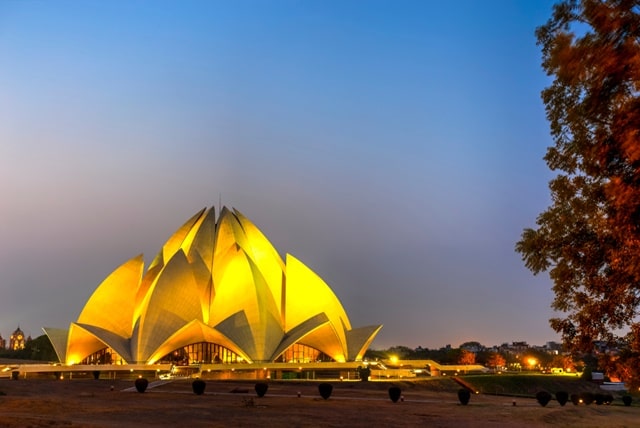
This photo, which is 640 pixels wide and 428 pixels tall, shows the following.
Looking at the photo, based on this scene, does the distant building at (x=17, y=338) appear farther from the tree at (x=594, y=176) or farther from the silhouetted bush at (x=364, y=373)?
the tree at (x=594, y=176)

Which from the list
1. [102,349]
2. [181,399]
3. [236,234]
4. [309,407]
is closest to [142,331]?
[102,349]

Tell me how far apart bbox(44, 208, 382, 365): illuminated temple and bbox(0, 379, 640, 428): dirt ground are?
1439 centimetres

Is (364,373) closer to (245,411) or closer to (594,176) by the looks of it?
(245,411)

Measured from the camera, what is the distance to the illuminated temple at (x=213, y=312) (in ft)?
162

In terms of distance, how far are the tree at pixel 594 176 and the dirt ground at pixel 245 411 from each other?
415 inches

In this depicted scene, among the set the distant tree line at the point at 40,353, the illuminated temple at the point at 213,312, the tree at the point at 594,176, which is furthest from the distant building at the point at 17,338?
the tree at the point at 594,176

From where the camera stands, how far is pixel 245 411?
2180 centimetres

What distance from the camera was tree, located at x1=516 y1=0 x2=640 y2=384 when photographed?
8211 millimetres

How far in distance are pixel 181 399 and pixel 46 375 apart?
2370 cm

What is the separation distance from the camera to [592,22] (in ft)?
28.4

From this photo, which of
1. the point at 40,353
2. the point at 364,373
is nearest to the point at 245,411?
the point at 364,373

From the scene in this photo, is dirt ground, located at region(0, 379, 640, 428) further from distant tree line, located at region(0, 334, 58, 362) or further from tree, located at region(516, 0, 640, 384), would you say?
distant tree line, located at region(0, 334, 58, 362)

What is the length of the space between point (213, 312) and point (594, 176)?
4625 centimetres

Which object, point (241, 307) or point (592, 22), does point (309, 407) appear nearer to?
point (592, 22)
